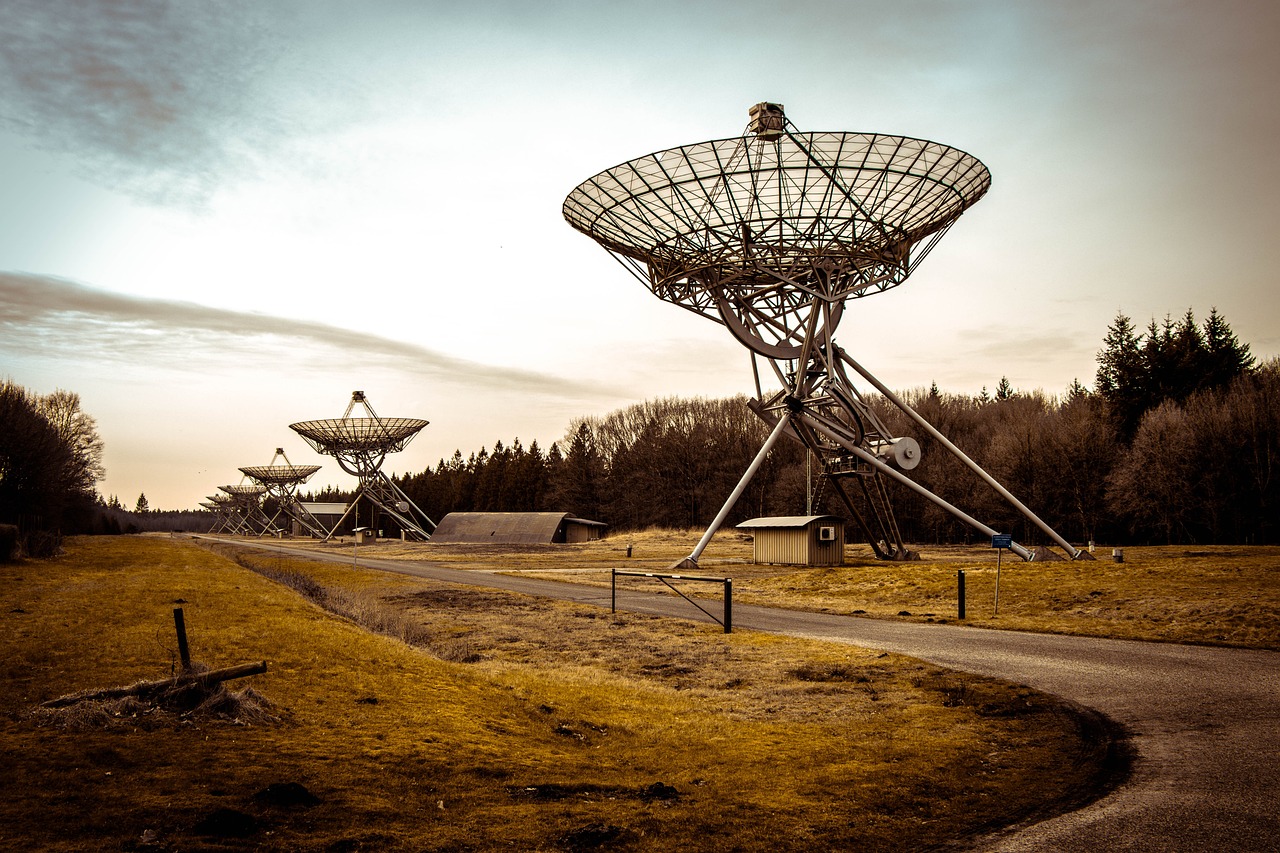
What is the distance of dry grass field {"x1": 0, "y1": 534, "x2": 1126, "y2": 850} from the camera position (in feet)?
17.6

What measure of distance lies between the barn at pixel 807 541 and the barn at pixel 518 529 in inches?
1730

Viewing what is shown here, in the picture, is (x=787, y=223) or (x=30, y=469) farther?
(x=30, y=469)

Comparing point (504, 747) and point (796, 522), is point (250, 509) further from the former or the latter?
point (504, 747)

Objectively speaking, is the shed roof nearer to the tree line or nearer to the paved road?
the paved road

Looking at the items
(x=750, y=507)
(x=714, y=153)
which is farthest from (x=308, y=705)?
(x=750, y=507)

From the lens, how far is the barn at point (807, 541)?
35562 millimetres

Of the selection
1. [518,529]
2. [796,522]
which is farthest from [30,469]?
[796,522]

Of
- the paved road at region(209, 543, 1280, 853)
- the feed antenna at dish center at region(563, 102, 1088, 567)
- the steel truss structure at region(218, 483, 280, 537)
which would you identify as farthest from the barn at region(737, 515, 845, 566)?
the steel truss structure at region(218, 483, 280, 537)

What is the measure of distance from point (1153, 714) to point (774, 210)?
21.6 m

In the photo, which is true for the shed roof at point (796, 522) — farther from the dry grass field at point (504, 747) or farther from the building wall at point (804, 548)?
the dry grass field at point (504, 747)

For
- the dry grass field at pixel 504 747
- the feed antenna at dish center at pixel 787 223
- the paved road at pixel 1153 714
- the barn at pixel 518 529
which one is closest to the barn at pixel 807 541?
the feed antenna at dish center at pixel 787 223

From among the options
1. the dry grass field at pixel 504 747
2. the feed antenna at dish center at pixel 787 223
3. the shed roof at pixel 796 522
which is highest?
the feed antenna at dish center at pixel 787 223

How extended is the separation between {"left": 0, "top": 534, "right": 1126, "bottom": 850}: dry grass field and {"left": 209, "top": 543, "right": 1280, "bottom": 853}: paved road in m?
0.46

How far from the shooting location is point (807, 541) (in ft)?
117
